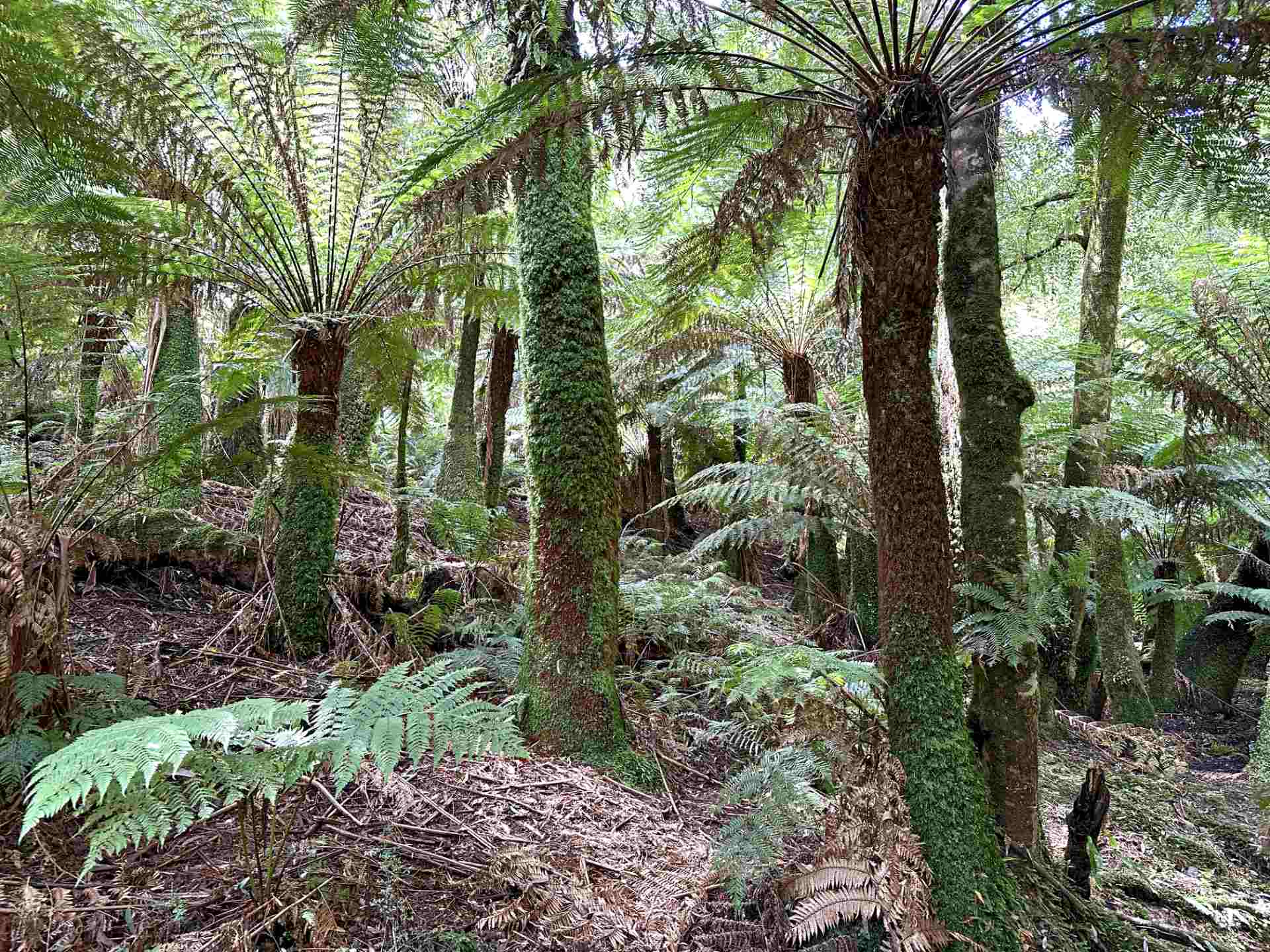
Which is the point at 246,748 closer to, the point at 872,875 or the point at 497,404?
the point at 872,875

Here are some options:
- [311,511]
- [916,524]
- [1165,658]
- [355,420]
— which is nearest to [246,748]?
[916,524]

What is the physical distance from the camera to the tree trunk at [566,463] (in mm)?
3086

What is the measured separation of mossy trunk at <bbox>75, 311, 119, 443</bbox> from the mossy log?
1.81 ft

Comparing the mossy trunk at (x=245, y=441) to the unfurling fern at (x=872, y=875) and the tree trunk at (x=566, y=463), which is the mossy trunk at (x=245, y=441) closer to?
the tree trunk at (x=566, y=463)

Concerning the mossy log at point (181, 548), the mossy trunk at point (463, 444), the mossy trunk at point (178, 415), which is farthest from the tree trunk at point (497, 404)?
the mossy log at point (181, 548)

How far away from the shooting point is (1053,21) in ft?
8.16

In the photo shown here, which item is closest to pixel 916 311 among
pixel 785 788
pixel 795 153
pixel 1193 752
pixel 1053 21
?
pixel 795 153

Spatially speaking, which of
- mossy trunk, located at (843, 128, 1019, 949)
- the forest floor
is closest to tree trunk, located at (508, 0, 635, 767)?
the forest floor

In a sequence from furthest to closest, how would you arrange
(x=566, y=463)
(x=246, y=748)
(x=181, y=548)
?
1. (x=181, y=548)
2. (x=566, y=463)
3. (x=246, y=748)

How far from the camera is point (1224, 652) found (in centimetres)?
810

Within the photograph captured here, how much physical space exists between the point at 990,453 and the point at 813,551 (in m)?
3.57

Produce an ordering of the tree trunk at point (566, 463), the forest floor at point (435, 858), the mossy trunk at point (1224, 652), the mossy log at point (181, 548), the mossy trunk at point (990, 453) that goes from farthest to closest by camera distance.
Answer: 1. the mossy trunk at point (1224, 652)
2. the mossy log at point (181, 548)
3. the tree trunk at point (566, 463)
4. the mossy trunk at point (990, 453)
5. the forest floor at point (435, 858)

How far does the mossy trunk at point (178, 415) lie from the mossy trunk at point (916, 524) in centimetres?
237

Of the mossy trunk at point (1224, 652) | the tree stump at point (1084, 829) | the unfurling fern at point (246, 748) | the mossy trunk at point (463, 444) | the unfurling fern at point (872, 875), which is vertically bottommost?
the mossy trunk at point (1224, 652)
